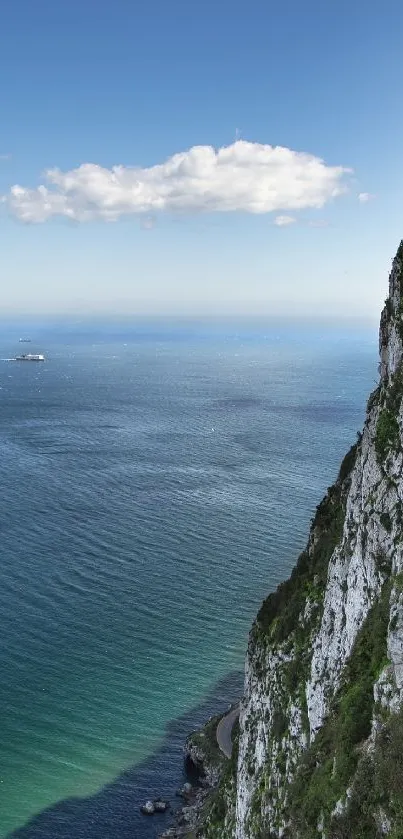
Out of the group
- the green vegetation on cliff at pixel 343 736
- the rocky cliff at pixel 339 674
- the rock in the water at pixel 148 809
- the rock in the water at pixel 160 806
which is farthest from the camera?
the rock in the water at pixel 160 806

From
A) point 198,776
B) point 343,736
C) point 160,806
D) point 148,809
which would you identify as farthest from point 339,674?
point 198,776

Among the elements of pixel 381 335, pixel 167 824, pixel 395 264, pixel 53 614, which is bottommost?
pixel 167 824

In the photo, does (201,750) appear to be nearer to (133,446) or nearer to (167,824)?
(167,824)

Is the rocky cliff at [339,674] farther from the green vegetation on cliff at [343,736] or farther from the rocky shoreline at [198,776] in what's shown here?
the rocky shoreline at [198,776]

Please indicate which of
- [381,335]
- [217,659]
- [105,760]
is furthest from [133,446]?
[381,335]

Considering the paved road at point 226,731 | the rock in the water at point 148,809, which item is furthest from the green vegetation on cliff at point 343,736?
the paved road at point 226,731

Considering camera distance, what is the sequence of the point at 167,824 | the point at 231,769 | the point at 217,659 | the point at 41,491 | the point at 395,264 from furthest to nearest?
the point at 41,491 → the point at 217,659 → the point at 167,824 → the point at 231,769 → the point at 395,264
